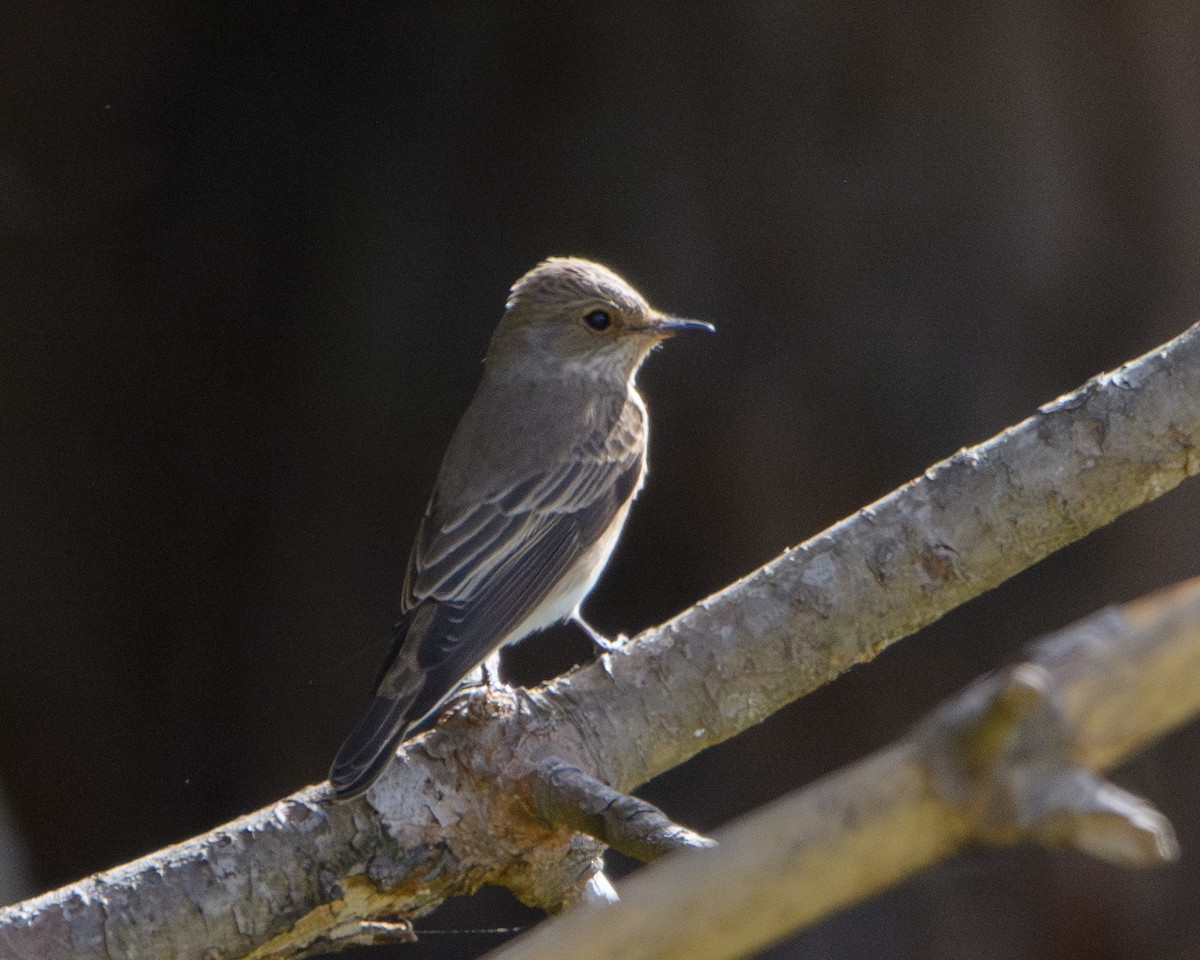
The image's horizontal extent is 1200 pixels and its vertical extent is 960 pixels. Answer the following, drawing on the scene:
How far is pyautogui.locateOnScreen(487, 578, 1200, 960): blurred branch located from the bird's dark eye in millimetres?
3068

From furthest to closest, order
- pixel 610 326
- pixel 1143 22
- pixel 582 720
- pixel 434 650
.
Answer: pixel 1143 22
pixel 610 326
pixel 434 650
pixel 582 720

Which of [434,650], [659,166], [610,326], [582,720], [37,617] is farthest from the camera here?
[37,617]

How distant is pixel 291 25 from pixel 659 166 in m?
1.56

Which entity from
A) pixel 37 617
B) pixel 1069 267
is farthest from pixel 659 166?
pixel 37 617

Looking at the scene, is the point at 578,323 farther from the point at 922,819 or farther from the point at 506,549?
the point at 922,819

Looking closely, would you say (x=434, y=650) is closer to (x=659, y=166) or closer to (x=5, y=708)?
(x=659, y=166)

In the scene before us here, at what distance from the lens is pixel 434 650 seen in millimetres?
3086

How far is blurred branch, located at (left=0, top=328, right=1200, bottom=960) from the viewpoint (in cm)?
269

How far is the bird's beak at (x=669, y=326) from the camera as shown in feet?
13.1

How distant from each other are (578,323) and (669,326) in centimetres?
29

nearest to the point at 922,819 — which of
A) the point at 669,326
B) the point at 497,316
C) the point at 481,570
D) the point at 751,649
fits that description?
the point at 751,649

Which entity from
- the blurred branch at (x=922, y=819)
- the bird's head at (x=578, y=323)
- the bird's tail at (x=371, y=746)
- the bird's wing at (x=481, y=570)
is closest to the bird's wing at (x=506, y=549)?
the bird's wing at (x=481, y=570)

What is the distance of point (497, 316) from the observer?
5148mm

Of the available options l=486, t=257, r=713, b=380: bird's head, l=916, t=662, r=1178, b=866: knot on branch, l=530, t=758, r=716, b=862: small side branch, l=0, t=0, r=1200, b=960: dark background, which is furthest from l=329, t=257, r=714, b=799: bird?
l=916, t=662, r=1178, b=866: knot on branch
